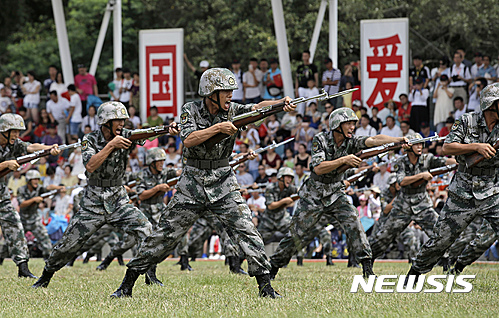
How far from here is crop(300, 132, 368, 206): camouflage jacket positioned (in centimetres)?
1088

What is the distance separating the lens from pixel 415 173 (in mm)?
13312

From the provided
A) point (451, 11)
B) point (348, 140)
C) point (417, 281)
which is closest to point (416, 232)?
point (348, 140)

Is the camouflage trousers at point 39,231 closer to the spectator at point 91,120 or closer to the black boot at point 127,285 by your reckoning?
the spectator at point 91,120

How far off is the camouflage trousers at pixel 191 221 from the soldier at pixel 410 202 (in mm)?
4613

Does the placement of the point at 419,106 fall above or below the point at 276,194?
above

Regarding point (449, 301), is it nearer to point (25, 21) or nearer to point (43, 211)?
point (43, 211)

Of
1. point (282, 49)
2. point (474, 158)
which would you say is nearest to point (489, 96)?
point (474, 158)

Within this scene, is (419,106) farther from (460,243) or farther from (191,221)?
(191,221)

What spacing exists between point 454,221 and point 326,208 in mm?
2537

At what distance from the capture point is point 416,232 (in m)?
18.0

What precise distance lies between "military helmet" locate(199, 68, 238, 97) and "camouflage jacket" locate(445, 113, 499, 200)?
104 inches

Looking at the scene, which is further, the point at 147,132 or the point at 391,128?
the point at 391,128

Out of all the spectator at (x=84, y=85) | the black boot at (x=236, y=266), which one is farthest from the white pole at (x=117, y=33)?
the black boot at (x=236, y=266)
